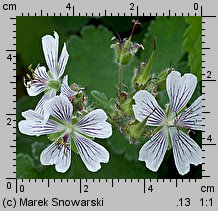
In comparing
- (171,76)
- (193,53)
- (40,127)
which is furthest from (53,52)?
(193,53)

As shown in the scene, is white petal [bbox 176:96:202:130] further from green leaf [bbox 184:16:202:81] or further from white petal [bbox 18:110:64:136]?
white petal [bbox 18:110:64:136]

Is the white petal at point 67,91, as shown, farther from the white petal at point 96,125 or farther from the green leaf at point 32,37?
the green leaf at point 32,37

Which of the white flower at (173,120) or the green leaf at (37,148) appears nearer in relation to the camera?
the white flower at (173,120)

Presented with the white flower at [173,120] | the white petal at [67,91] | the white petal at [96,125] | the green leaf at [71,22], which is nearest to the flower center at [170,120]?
the white flower at [173,120]

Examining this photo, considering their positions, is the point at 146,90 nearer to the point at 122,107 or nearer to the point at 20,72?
the point at 122,107

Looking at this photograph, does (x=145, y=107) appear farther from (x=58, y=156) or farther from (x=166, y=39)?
(x=166, y=39)

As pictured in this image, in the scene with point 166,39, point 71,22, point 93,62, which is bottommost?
point 93,62

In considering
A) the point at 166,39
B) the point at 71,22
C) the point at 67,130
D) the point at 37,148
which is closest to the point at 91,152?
the point at 67,130
